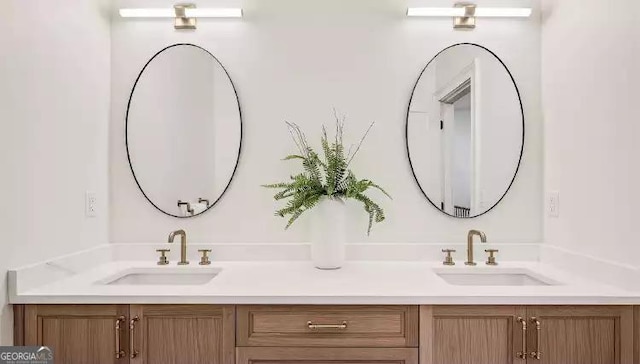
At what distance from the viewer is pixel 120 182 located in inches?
86.7

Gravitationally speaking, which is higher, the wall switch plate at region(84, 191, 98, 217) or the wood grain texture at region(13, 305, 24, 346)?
the wall switch plate at region(84, 191, 98, 217)

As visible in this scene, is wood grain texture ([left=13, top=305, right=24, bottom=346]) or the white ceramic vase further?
the white ceramic vase

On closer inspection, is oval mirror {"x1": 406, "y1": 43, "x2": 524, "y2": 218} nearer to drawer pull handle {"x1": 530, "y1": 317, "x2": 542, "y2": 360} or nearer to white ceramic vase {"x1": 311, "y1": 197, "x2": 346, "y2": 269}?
white ceramic vase {"x1": 311, "y1": 197, "x2": 346, "y2": 269}

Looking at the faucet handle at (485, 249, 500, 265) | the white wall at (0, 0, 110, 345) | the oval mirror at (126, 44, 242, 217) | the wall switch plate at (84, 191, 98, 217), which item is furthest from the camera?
the oval mirror at (126, 44, 242, 217)

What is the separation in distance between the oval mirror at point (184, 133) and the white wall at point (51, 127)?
172mm

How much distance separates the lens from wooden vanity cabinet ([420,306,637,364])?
5.00 feet

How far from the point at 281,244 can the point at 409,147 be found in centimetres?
79

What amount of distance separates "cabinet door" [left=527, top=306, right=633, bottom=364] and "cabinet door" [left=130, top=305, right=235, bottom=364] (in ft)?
3.45

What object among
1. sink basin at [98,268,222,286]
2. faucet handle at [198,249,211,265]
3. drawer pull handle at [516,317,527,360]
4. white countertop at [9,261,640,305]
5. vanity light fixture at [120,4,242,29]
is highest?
vanity light fixture at [120,4,242,29]

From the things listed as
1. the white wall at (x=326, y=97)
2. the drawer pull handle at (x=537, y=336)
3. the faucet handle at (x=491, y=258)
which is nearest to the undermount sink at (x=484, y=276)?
the faucet handle at (x=491, y=258)

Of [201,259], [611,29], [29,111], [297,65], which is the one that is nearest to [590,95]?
[611,29]

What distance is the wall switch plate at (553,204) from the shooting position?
205 cm

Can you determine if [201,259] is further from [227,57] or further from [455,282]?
[455,282]

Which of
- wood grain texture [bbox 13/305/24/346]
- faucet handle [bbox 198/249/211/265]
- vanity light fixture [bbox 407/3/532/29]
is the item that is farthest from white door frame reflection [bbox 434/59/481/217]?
wood grain texture [bbox 13/305/24/346]
